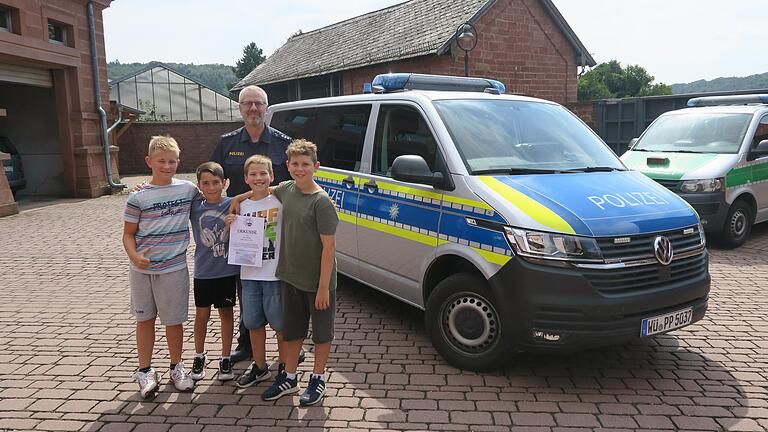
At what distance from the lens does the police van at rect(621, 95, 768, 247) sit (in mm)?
7695

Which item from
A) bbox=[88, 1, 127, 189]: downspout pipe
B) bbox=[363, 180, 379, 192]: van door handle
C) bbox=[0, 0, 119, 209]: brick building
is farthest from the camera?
bbox=[88, 1, 127, 189]: downspout pipe

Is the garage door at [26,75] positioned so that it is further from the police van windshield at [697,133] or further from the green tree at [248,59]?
the green tree at [248,59]

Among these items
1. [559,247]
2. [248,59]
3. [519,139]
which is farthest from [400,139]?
[248,59]

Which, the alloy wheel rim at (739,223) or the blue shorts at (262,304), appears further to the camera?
the alloy wheel rim at (739,223)

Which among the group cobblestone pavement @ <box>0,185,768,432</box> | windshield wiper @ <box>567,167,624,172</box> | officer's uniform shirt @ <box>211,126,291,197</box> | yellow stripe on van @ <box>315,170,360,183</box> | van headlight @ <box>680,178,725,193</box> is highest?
officer's uniform shirt @ <box>211,126,291,197</box>

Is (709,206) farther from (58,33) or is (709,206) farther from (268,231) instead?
(58,33)

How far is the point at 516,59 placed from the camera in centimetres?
1869

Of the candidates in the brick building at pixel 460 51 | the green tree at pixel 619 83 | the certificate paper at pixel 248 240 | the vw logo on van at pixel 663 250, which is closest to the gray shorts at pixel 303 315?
the certificate paper at pixel 248 240

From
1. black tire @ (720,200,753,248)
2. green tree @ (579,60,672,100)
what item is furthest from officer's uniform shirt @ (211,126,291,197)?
green tree @ (579,60,672,100)

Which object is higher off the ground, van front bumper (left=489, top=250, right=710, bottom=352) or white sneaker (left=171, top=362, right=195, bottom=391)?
van front bumper (left=489, top=250, right=710, bottom=352)

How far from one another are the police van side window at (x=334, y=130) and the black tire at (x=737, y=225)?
222 inches

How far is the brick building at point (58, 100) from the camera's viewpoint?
13.4 metres

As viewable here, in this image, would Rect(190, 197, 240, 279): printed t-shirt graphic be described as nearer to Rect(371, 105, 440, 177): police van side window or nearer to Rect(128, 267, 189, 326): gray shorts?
Rect(128, 267, 189, 326): gray shorts

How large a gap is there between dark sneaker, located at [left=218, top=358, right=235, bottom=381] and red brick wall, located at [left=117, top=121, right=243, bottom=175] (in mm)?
21832
